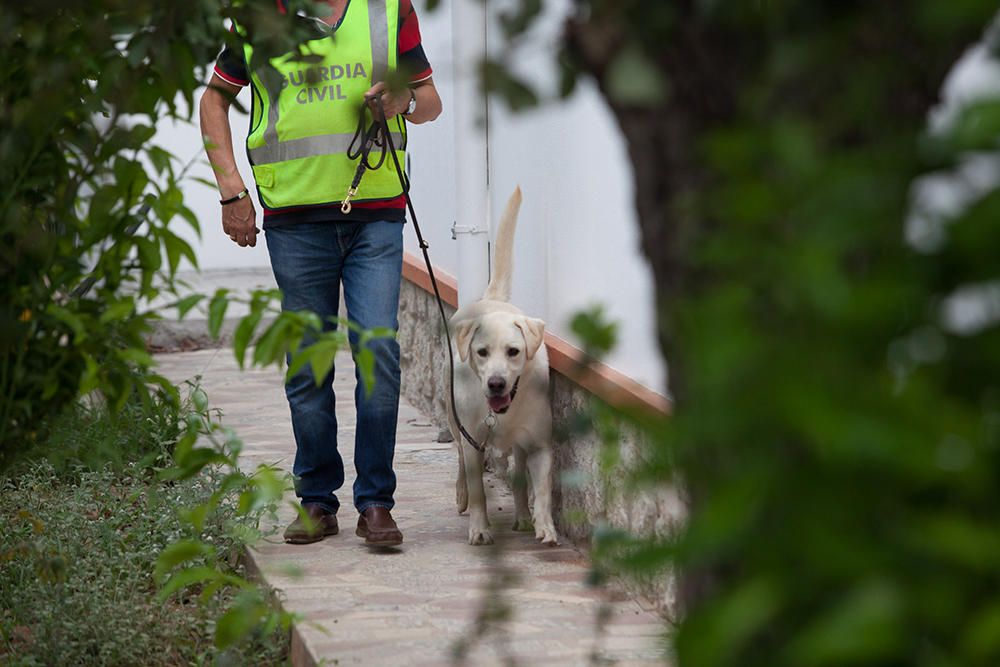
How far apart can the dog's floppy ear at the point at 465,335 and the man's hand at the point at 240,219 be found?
31.1 inches

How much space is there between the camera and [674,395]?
1.34 meters

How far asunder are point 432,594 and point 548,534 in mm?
738

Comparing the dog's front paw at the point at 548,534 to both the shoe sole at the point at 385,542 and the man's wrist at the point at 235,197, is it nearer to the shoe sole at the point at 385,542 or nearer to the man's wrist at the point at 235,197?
the shoe sole at the point at 385,542

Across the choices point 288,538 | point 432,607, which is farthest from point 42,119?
point 288,538

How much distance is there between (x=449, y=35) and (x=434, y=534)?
10.0 ft

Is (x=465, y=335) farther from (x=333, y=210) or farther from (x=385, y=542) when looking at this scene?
(x=385, y=542)

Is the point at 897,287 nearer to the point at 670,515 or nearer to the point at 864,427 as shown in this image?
the point at 864,427

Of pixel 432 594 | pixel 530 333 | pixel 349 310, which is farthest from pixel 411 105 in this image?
pixel 432 594

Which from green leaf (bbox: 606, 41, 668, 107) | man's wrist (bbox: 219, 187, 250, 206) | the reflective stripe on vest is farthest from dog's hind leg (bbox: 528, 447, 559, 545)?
green leaf (bbox: 606, 41, 668, 107)

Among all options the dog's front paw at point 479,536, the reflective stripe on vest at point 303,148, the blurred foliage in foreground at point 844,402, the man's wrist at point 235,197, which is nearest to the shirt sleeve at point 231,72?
the reflective stripe on vest at point 303,148

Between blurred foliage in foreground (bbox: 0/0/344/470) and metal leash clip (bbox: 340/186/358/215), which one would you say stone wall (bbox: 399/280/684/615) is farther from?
metal leash clip (bbox: 340/186/358/215)

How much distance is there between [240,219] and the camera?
476cm

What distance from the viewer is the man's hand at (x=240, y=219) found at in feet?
15.6

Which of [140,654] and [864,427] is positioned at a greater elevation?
[864,427]
